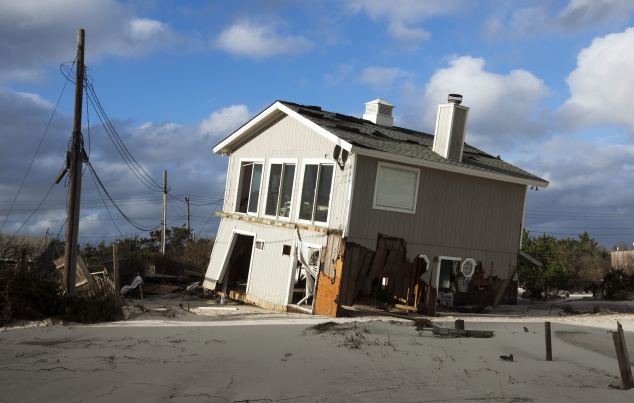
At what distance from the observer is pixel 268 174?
22562mm

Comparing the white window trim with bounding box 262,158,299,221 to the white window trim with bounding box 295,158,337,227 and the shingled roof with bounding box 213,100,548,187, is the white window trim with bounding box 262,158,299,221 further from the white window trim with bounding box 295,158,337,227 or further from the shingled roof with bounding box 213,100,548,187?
the shingled roof with bounding box 213,100,548,187

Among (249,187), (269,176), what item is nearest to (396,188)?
(269,176)

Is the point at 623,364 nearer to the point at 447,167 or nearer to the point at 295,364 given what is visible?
the point at 295,364

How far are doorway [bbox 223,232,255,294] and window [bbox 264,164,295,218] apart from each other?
240 cm

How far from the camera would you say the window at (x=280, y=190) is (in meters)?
21.3

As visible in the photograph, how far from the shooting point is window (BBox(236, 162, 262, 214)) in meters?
23.2

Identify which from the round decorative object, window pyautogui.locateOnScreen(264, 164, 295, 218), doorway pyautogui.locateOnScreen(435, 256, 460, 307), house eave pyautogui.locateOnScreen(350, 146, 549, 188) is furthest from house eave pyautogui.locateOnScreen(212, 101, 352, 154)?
the round decorative object

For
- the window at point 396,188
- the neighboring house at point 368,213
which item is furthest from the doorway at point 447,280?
the window at point 396,188

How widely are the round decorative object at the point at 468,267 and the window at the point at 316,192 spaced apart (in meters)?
4.49

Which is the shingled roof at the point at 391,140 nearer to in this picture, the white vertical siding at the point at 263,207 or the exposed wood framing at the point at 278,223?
the white vertical siding at the point at 263,207

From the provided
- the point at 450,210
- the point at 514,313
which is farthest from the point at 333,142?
the point at 514,313

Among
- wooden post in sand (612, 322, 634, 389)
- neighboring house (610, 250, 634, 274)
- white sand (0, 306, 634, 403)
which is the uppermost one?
neighboring house (610, 250, 634, 274)

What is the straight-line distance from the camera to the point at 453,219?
2019cm

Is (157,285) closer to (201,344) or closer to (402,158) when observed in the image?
(402,158)
